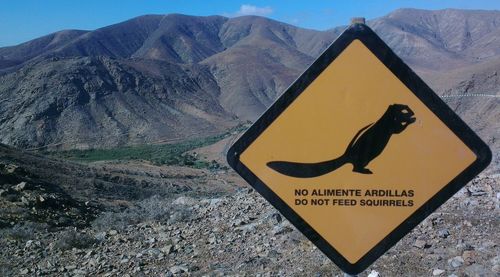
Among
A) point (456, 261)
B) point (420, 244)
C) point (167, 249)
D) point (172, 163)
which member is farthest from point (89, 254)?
point (172, 163)

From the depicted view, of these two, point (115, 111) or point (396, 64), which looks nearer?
point (396, 64)

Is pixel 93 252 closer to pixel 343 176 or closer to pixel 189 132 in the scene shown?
pixel 343 176

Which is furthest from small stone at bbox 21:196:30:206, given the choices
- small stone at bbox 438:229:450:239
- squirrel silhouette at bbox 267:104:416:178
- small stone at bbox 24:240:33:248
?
squirrel silhouette at bbox 267:104:416:178

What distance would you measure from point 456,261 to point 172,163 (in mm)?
33770

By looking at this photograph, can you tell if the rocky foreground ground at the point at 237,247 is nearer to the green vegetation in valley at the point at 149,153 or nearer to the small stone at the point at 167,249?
the small stone at the point at 167,249

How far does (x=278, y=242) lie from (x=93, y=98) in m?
60.7

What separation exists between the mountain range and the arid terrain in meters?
0.27

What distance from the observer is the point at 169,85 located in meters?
75.6

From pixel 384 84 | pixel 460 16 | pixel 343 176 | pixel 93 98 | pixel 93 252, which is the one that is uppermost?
pixel 384 84

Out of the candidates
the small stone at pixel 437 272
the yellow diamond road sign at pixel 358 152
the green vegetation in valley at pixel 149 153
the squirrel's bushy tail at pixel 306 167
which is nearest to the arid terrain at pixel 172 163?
the small stone at pixel 437 272

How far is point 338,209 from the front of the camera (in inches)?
84.6

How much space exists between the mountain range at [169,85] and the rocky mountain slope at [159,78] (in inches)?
6.3

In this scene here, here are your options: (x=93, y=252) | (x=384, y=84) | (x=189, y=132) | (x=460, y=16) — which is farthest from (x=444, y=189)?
(x=460, y=16)

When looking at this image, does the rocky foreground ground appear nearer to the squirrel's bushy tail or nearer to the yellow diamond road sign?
the yellow diamond road sign
